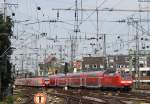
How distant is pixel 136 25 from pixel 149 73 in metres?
54.7

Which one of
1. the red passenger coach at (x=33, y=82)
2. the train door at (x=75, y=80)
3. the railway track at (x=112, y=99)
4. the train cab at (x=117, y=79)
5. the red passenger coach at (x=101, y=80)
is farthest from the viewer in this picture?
the red passenger coach at (x=33, y=82)

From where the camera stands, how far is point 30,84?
107 meters

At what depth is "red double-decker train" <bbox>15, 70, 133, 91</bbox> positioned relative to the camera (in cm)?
6234

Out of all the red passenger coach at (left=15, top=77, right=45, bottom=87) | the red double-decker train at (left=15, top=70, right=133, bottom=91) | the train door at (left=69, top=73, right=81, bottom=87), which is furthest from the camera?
the red passenger coach at (left=15, top=77, right=45, bottom=87)

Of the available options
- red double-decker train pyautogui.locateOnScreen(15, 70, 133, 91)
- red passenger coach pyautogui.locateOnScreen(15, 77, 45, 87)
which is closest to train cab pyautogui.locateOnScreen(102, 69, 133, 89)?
red double-decker train pyautogui.locateOnScreen(15, 70, 133, 91)

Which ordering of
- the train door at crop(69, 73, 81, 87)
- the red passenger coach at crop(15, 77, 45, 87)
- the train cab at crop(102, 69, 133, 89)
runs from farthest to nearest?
the red passenger coach at crop(15, 77, 45, 87) → the train door at crop(69, 73, 81, 87) → the train cab at crop(102, 69, 133, 89)

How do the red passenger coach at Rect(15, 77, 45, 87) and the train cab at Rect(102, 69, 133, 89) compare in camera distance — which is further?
the red passenger coach at Rect(15, 77, 45, 87)

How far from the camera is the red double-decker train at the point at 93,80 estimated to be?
205ft

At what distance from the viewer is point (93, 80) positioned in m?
68.9

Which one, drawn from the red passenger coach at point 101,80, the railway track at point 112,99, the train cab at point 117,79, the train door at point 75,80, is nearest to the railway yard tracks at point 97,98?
the railway track at point 112,99

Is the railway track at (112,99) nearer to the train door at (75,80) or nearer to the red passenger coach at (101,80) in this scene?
the red passenger coach at (101,80)

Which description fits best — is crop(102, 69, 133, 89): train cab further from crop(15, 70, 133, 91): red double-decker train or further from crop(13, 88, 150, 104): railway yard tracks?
crop(13, 88, 150, 104): railway yard tracks

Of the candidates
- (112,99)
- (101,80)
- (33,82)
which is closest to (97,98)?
(112,99)

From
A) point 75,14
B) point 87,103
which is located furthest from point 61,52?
point 87,103
